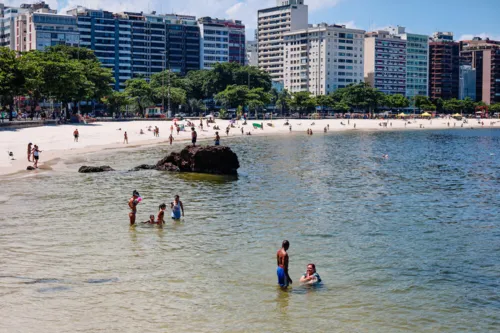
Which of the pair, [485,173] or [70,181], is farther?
[485,173]

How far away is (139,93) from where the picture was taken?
485 ft

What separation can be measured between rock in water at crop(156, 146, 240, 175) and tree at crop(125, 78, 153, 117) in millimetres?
95080

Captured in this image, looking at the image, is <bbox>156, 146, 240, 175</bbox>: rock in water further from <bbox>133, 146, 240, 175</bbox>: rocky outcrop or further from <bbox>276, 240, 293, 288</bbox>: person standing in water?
<bbox>276, 240, 293, 288</bbox>: person standing in water

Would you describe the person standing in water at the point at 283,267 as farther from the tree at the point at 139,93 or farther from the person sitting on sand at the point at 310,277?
the tree at the point at 139,93

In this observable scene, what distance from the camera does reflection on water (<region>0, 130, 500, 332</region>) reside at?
18.7 meters

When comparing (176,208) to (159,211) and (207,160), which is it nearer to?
(159,211)

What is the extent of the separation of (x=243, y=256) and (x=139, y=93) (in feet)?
416

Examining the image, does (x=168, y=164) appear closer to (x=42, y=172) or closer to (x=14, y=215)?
(x=42, y=172)

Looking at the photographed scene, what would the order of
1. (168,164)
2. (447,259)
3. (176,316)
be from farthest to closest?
(168,164), (447,259), (176,316)

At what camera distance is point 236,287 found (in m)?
21.5

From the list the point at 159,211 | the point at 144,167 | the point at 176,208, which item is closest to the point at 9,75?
the point at 144,167

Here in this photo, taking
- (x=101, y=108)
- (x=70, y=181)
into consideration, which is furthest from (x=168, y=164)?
(x=101, y=108)

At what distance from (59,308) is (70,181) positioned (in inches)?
1145

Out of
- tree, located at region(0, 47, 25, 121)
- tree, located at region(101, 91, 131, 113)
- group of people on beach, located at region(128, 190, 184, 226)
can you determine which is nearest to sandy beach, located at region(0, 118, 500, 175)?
tree, located at region(0, 47, 25, 121)
